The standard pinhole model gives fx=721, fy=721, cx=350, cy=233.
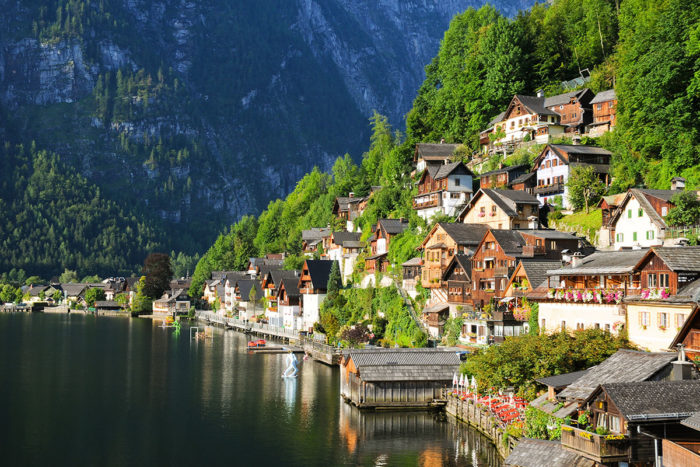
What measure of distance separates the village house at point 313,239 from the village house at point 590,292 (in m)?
81.1

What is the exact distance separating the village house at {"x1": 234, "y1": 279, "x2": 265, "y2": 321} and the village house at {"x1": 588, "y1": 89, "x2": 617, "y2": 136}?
248 feet

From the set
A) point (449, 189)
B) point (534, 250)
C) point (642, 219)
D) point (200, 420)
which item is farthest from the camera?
point (449, 189)

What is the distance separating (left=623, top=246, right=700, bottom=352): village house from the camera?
42906 millimetres

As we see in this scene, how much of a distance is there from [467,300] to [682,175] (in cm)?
2340

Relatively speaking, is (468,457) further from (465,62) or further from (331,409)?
(465,62)

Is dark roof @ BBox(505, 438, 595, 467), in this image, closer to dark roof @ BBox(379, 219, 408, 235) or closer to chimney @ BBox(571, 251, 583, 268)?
chimney @ BBox(571, 251, 583, 268)

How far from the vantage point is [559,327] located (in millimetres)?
55938

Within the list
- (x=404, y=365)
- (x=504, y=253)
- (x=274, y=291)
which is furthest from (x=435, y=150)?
(x=404, y=365)

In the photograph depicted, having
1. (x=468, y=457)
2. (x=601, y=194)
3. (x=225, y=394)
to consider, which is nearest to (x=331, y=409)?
(x=225, y=394)

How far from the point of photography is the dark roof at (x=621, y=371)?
35.6 metres

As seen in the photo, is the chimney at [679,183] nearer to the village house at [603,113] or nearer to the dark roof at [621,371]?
the village house at [603,113]

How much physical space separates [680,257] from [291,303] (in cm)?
8007

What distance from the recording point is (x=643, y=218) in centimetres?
6266

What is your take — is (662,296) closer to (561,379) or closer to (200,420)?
(561,379)
